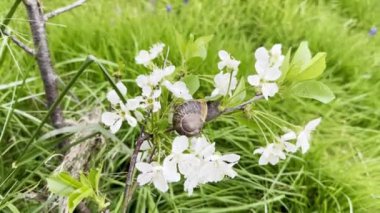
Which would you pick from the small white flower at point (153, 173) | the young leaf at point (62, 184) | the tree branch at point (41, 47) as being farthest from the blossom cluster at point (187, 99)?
the tree branch at point (41, 47)

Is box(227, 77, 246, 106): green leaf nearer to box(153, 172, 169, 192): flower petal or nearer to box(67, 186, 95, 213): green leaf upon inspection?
box(153, 172, 169, 192): flower petal

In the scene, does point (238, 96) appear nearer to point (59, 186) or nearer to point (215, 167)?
point (215, 167)

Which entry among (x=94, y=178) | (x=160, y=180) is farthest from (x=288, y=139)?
(x=94, y=178)

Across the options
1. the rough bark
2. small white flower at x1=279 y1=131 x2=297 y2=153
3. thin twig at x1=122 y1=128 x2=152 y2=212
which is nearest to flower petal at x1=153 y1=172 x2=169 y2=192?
thin twig at x1=122 y1=128 x2=152 y2=212

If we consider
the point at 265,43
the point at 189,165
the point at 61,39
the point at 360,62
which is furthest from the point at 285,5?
the point at 189,165

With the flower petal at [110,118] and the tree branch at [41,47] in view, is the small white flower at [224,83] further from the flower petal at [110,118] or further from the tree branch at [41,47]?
the tree branch at [41,47]

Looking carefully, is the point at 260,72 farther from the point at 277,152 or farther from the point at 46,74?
the point at 46,74
